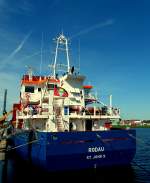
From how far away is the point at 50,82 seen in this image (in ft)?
80.4

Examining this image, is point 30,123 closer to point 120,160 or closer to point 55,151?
point 55,151

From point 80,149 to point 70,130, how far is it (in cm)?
300

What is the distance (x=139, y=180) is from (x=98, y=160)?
130 inches

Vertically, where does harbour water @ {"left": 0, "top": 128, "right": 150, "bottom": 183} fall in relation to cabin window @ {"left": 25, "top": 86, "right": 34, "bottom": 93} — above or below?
below

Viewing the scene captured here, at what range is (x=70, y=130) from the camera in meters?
20.9

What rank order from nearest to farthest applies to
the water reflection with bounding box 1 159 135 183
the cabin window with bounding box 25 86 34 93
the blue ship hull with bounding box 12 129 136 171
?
the blue ship hull with bounding box 12 129 136 171 → the water reflection with bounding box 1 159 135 183 → the cabin window with bounding box 25 86 34 93

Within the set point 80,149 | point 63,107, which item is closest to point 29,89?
point 63,107

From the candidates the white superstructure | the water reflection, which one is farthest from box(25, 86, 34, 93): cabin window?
the water reflection

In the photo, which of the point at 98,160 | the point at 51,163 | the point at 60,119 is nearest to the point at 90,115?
the point at 60,119

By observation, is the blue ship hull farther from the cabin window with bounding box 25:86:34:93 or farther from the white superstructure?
the cabin window with bounding box 25:86:34:93

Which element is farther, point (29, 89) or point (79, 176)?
point (29, 89)

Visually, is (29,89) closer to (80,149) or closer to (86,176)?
(80,149)

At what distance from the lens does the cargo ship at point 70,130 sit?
57.9 feet

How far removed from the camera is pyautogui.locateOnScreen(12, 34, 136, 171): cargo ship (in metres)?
17.6
